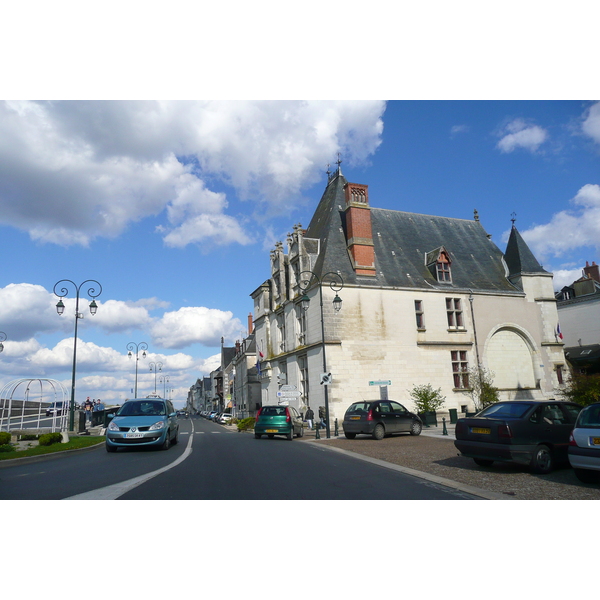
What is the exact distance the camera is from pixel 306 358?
31.1 meters

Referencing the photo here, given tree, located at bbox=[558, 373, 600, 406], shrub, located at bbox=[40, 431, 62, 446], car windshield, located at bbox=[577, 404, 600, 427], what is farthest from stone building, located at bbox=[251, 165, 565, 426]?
car windshield, located at bbox=[577, 404, 600, 427]

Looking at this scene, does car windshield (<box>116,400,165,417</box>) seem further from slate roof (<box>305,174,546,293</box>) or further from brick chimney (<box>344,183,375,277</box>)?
brick chimney (<box>344,183,375,277</box>)

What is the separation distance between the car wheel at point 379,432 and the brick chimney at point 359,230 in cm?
1249

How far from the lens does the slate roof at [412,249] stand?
30.6 meters

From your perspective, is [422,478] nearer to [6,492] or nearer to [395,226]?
[6,492]

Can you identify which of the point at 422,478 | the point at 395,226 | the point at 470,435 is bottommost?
the point at 422,478

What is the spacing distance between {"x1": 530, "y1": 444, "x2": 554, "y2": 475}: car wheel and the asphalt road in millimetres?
2171

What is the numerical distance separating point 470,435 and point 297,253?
2351 cm

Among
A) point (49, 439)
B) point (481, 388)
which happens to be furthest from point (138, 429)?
point (481, 388)

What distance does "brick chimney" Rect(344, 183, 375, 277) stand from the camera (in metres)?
30.2

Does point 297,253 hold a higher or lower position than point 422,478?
higher

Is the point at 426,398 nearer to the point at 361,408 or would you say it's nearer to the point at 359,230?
the point at 361,408
